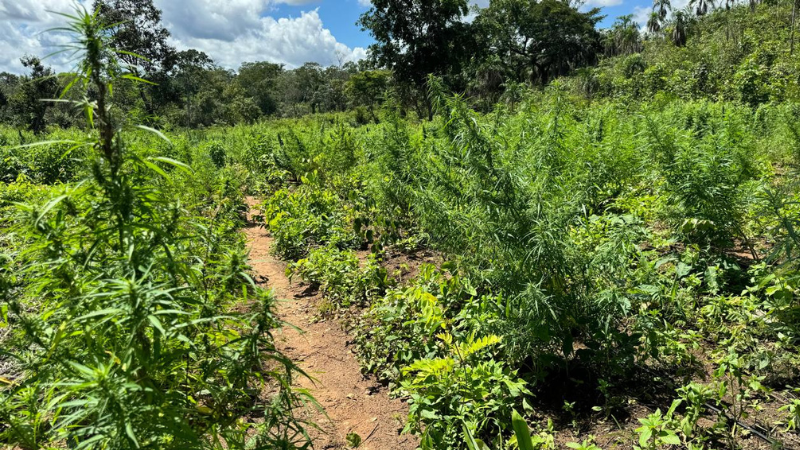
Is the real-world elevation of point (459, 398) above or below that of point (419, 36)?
below

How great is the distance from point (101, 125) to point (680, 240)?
4.70 metres

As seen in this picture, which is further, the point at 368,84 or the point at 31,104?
the point at 368,84

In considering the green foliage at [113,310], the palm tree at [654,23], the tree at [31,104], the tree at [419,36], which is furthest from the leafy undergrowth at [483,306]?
the palm tree at [654,23]

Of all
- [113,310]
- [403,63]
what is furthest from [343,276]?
[403,63]

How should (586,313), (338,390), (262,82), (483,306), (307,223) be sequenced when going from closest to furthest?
1. (586,313)
2. (483,306)
3. (338,390)
4. (307,223)
5. (262,82)

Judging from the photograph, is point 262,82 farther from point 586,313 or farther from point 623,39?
point 586,313

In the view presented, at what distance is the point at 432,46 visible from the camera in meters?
24.0

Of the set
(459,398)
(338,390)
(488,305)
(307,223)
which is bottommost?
(338,390)

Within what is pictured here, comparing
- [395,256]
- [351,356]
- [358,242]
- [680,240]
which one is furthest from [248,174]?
[680,240]

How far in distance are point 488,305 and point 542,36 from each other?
150 feet

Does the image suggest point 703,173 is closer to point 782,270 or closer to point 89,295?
point 782,270

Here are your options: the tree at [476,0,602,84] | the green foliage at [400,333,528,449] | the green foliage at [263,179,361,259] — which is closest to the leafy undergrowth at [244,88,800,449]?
the green foliage at [400,333,528,449]

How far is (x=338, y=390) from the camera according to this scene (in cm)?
358

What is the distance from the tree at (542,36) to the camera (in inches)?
A: 1639
